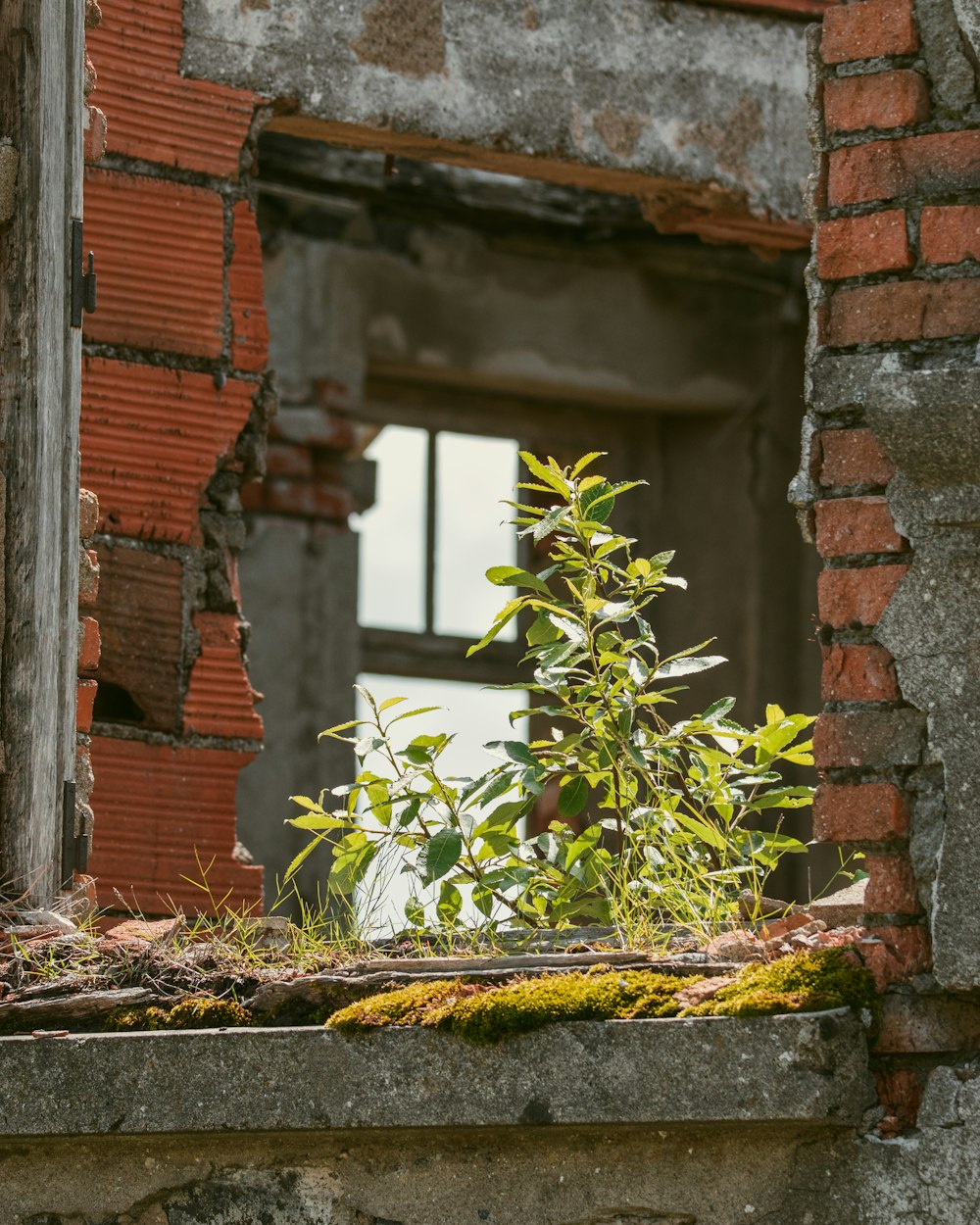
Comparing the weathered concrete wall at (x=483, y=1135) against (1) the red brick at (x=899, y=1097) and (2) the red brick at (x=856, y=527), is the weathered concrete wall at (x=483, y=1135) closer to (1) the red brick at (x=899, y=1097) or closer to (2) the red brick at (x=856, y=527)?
(1) the red brick at (x=899, y=1097)

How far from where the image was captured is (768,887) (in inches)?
342

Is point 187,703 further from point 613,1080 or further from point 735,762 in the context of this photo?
point 613,1080


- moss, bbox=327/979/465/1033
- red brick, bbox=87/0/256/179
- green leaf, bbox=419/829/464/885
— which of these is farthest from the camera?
red brick, bbox=87/0/256/179

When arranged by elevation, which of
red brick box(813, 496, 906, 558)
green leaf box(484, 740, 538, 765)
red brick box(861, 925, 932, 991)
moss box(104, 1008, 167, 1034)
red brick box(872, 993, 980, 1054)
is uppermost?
red brick box(813, 496, 906, 558)

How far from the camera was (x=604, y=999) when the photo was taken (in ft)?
9.59

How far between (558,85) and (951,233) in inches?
103

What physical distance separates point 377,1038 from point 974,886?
0.87m

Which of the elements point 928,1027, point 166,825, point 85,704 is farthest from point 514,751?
point 166,825

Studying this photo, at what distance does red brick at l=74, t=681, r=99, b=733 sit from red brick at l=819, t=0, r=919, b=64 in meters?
2.10

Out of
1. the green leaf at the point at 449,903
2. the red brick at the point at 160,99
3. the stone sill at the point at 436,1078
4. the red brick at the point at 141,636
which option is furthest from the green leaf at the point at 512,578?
the red brick at the point at 160,99

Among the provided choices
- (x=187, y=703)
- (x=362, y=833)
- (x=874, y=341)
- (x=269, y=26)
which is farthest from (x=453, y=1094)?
(x=269, y=26)

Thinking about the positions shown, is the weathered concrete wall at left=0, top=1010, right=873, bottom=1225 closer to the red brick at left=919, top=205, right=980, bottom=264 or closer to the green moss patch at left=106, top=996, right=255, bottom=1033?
the green moss patch at left=106, top=996, right=255, bottom=1033

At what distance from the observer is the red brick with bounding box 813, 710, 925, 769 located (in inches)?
118

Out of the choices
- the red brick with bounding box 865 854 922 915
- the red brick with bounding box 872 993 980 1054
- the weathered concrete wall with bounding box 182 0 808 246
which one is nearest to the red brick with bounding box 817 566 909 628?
the red brick with bounding box 865 854 922 915
